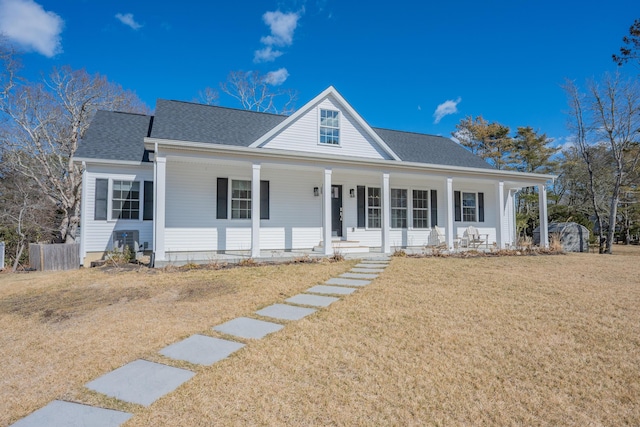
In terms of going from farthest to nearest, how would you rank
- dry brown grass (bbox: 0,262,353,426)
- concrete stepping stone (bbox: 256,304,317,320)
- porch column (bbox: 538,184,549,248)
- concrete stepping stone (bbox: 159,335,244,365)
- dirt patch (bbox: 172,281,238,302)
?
porch column (bbox: 538,184,549,248) → dirt patch (bbox: 172,281,238,302) → concrete stepping stone (bbox: 256,304,317,320) → concrete stepping stone (bbox: 159,335,244,365) → dry brown grass (bbox: 0,262,353,426)

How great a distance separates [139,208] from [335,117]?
704 centimetres

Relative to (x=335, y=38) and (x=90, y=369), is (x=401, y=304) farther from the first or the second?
(x=335, y=38)

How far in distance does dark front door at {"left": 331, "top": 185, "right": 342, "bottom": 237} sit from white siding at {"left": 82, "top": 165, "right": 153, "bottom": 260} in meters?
5.96

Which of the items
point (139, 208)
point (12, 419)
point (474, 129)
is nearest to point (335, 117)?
point (139, 208)

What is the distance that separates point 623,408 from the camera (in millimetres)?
2529

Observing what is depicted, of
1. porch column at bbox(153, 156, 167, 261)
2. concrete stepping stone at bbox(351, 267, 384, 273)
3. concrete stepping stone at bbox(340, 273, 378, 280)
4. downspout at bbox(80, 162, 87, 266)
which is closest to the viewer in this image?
concrete stepping stone at bbox(340, 273, 378, 280)

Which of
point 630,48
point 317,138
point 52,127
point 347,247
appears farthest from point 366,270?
point 52,127

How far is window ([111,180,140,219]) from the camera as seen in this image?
10336 mm

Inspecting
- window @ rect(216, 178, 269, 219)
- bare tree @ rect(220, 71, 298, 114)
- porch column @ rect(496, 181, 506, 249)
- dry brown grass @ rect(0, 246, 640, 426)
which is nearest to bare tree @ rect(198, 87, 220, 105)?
bare tree @ rect(220, 71, 298, 114)

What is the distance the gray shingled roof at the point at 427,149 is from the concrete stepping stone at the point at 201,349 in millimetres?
10422

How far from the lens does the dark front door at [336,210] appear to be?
12.0m

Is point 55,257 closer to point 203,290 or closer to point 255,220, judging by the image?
point 255,220

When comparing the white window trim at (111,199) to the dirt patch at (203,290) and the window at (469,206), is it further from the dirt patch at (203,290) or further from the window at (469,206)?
the window at (469,206)

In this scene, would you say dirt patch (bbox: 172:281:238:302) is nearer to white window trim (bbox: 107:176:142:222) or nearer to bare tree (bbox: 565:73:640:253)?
white window trim (bbox: 107:176:142:222)
